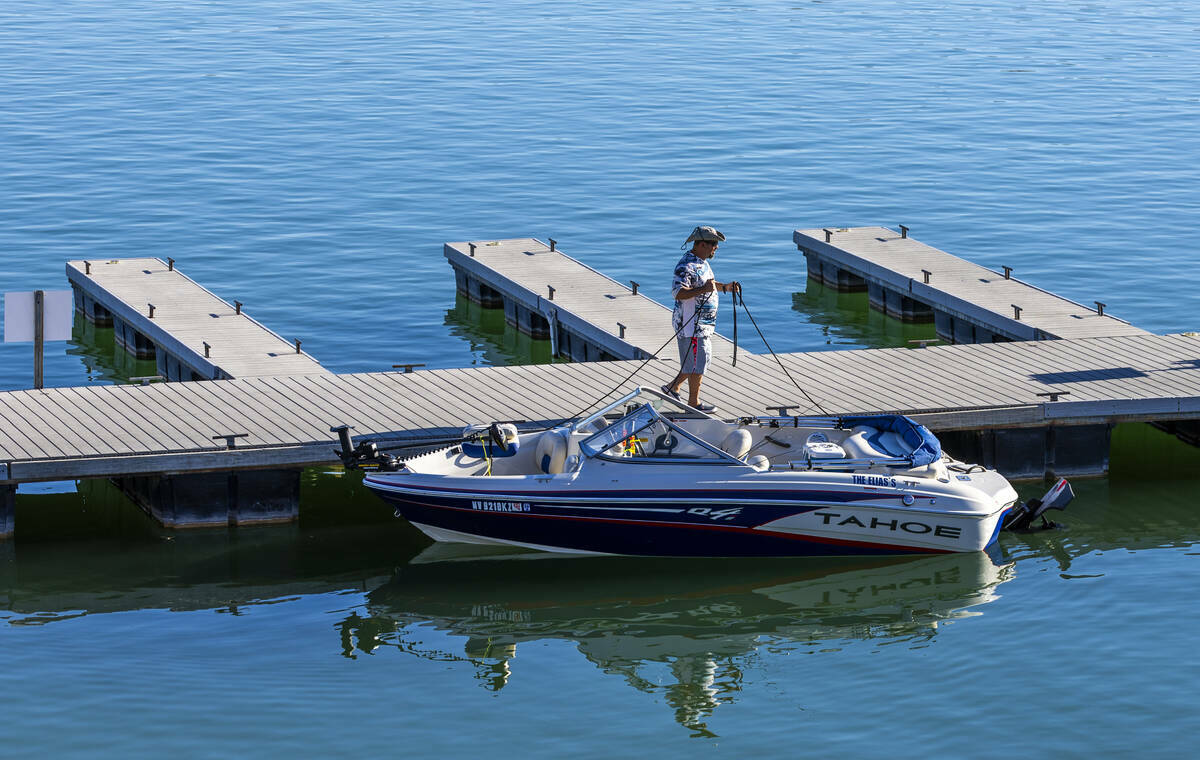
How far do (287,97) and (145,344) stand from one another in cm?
1977

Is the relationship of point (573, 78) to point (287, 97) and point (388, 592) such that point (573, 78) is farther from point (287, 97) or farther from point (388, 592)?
point (388, 592)

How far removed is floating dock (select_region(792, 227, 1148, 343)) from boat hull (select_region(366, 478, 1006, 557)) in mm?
5992

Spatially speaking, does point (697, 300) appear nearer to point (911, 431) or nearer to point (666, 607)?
point (911, 431)

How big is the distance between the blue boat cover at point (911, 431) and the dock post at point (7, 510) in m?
7.46

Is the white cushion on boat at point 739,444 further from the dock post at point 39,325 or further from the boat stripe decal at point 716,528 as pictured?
the dock post at point 39,325

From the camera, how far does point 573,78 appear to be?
45875 millimetres

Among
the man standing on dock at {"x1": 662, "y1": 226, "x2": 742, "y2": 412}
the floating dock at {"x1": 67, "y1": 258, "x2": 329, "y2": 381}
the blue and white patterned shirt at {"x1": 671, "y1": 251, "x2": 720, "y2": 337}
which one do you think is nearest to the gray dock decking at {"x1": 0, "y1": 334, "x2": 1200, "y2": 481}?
the man standing on dock at {"x1": 662, "y1": 226, "x2": 742, "y2": 412}

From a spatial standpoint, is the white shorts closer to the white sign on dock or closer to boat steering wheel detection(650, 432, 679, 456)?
boat steering wheel detection(650, 432, 679, 456)

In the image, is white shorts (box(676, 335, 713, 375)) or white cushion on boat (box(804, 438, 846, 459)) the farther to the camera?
white shorts (box(676, 335, 713, 375))

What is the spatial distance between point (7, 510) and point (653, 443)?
5.82 metres

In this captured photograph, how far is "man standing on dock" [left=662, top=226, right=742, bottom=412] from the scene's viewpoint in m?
17.7

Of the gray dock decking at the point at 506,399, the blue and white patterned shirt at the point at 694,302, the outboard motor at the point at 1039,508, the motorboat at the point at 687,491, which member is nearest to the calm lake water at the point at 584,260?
the outboard motor at the point at 1039,508

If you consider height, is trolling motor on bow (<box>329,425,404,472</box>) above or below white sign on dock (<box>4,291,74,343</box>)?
below

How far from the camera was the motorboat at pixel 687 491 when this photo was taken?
1659cm
